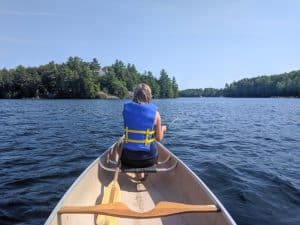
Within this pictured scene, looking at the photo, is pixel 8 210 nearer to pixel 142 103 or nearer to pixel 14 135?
pixel 142 103

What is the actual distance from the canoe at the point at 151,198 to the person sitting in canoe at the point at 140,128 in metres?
0.27

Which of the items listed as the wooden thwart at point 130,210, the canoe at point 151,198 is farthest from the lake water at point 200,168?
the wooden thwart at point 130,210

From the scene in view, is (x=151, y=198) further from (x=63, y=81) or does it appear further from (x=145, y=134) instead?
(x=63, y=81)

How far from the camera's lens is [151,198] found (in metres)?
6.27

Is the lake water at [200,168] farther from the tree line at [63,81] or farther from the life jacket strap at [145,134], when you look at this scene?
the tree line at [63,81]

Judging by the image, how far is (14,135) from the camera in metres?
16.6

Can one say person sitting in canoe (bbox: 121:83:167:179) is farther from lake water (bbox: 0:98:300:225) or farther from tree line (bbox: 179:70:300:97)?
tree line (bbox: 179:70:300:97)

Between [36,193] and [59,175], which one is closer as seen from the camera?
[36,193]

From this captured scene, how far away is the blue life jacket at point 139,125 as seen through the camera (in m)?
5.78

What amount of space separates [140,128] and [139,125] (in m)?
0.06

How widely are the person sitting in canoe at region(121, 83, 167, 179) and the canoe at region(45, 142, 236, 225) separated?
27cm

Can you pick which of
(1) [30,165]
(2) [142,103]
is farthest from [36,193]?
(2) [142,103]

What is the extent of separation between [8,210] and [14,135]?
1095 centimetres

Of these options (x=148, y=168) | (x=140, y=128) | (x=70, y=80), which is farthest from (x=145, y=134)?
(x=70, y=80)
